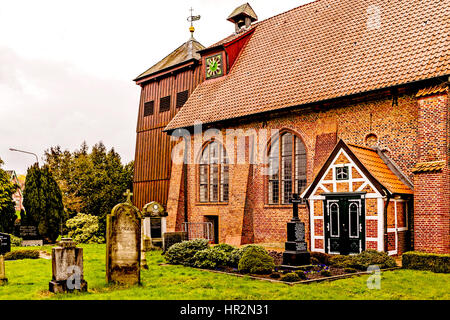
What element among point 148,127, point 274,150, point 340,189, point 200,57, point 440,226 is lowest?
point 440,226

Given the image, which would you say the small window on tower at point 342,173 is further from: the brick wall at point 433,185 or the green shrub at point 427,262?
the green shrub at point 427,262

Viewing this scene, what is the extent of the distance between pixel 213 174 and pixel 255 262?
12189mm

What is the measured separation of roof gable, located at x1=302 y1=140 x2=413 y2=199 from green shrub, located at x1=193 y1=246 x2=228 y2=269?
5014 mm

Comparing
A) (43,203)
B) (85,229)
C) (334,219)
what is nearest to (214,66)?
(85,229)

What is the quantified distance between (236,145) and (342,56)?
682 cm

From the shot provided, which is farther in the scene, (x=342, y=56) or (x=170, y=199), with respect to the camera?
(x=170, y=199)

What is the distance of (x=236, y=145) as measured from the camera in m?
23.4

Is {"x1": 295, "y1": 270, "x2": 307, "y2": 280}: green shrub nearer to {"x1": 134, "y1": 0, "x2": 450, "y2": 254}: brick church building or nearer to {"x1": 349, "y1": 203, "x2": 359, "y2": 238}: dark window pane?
{"x1": 134, "y1": 0, "x2": 450, "y2": 254}: brick church building

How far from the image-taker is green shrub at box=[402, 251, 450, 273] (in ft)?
42.7

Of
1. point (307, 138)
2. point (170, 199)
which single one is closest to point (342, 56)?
point (307, 138)

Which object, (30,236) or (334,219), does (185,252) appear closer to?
(334,219)

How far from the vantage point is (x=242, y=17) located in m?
29.8

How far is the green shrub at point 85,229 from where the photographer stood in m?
27.0
